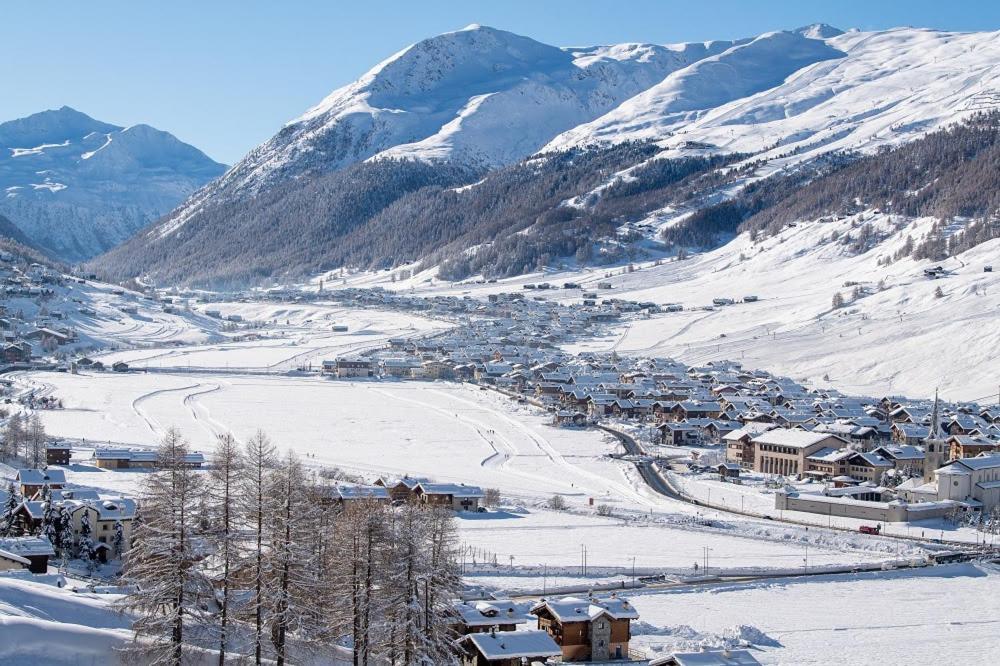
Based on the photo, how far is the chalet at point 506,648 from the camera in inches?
985

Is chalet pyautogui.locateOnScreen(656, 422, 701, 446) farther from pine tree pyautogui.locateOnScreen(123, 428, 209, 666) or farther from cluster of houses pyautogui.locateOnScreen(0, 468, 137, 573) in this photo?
pine tree pyautogui.locateOnScreen(123, 428, 209, 666)

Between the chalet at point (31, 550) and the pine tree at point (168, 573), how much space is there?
22.7ft

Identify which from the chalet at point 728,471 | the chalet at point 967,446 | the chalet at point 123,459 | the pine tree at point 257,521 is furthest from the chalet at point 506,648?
the chalet at point 967,446

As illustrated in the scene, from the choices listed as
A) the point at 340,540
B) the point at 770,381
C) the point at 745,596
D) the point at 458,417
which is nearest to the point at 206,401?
the point at 458,417

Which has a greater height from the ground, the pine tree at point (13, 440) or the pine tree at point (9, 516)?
the pine tree at point (13, 440)

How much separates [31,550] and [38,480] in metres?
14.1

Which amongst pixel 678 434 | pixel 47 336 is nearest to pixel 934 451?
pixel 678 434

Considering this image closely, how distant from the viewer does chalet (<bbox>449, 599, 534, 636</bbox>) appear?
26.5m

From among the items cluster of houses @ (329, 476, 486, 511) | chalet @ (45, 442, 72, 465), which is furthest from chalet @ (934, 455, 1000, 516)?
chalet @ (45, 442, 72, 465)

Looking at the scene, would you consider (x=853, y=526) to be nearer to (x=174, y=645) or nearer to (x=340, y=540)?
(x=340, y=540)

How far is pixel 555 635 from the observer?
92.8 feet

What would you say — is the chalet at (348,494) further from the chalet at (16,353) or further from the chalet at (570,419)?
the chalet at (16,353)

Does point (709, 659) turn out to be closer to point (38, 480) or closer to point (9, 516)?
point (9, 516)

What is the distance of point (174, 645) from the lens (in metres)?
20.4
